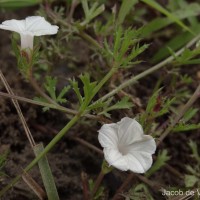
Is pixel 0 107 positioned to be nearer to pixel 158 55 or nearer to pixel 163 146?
pixel 163 146

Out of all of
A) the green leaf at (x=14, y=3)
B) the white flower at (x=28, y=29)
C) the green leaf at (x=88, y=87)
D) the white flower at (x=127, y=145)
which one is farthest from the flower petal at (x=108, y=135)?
the green leaf at (x=14, y=3)

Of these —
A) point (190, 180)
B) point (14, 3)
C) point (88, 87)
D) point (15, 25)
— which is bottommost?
point (190, 180)

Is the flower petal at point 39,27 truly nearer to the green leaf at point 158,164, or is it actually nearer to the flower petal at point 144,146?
the flower petal at point 144,146

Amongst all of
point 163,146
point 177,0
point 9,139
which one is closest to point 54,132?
point 9,139

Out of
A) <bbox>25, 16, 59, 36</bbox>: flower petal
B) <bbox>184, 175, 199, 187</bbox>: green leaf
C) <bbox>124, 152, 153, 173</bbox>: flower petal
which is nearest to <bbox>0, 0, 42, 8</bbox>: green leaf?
<bbox>25, 16, 59, 36</bbox>: flower petal

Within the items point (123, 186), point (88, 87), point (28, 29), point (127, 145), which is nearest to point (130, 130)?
point (127, 145)

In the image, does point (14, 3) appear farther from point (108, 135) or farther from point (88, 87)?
point (108, 135)
